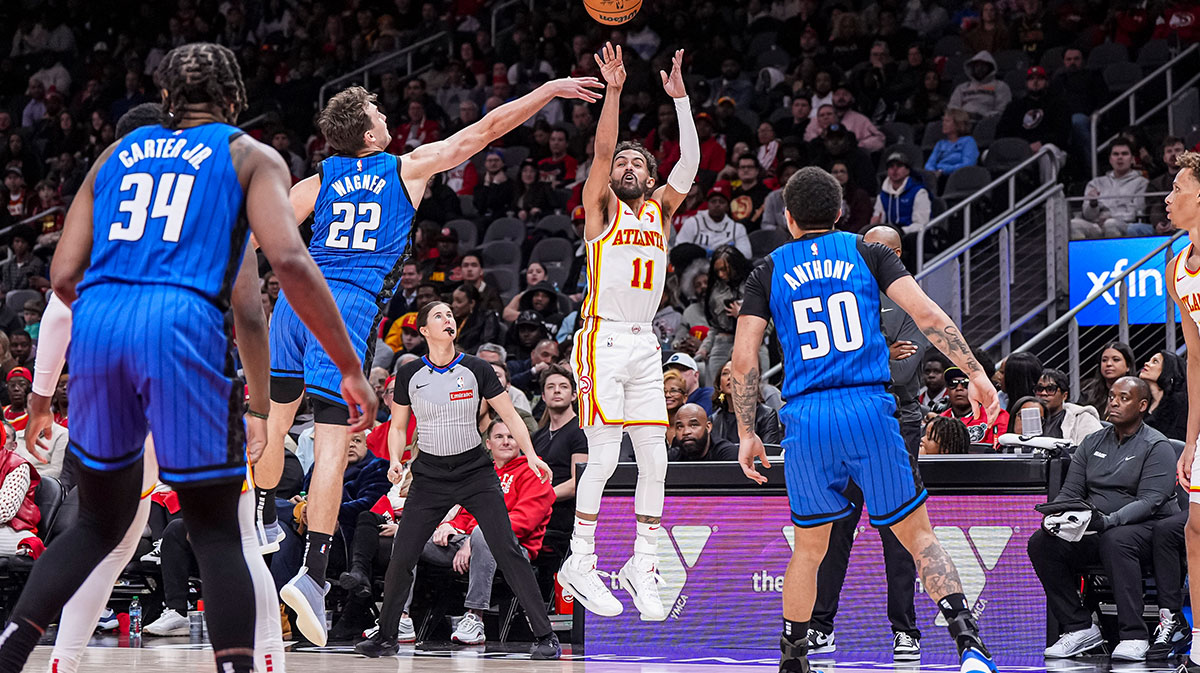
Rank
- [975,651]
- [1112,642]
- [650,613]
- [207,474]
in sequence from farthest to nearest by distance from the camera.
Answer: [1112,642] → [650,613] → [975,651] → [207,474]

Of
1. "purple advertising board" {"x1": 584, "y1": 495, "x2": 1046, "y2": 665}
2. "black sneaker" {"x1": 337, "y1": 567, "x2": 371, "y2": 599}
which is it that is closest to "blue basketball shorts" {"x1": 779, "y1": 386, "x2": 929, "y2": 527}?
"purple advertising board" {"x1": 584, "y1": 495, "x2": 1046, "y2": 665}

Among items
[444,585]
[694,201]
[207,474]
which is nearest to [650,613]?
[444,585]

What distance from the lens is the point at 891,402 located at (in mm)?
5645

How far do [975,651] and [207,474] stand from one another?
3257mm

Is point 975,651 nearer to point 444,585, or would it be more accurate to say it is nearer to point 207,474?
point 207,474

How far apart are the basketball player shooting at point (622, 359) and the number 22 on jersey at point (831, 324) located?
1653 millimetres

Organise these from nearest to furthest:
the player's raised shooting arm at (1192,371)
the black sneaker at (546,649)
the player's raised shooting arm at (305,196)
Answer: the player's raised shooting arm at (305,196) → the player's raised shooting arm at (1192,371) → the black sneaker at (546,649)

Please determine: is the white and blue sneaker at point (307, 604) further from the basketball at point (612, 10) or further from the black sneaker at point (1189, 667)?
the black sneaker at point (1189, 667)

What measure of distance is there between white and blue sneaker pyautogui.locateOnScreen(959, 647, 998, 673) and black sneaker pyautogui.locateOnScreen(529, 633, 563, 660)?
3693mm

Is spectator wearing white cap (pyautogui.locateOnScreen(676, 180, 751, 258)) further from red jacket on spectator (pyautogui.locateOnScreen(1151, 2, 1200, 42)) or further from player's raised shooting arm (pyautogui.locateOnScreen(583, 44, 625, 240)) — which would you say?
player's raised shooting arm (pyautogui.locateOnScreen(583, 44, 625, 240))

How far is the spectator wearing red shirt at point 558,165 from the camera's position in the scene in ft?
52.6

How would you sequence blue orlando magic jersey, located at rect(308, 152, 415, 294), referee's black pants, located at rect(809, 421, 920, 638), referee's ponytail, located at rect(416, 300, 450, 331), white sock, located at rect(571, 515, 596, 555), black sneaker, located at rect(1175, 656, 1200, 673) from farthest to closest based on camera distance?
1. referee's ponytail, located at rect(416, 300, 450, 331)
2. referee's black pants, located at rect(809, 421, 920, 638)
3. white sock, located at rect(571, 515, 596, 555)
4. black sneaker, located at rect(1175, 656, 1200, 673)
5. blue orlando magic jersey, located at rect(308, 152, 415, 294)

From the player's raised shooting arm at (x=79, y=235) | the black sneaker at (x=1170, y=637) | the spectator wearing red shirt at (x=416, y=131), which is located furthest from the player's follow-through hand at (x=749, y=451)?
the spectator wearing red shirt at (x=416, y=131)

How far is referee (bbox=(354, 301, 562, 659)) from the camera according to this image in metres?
8.71
